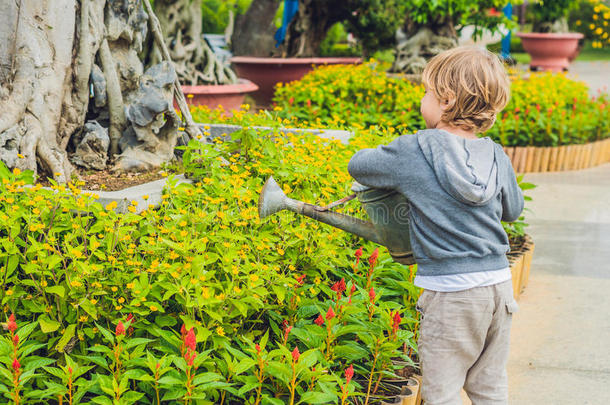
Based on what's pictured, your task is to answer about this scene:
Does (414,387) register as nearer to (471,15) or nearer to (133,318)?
(133,318)

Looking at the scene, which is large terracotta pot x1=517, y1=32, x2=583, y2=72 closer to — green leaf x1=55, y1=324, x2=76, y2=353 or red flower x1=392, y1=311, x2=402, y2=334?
red flower x1=392, y1=311, x2=402, y2=334

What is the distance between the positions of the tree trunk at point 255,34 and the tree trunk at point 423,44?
3.53 metres

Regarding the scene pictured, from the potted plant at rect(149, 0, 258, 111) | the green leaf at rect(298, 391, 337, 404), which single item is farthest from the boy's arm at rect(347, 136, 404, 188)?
the potted plant at rect(149, 0, 258, 111)

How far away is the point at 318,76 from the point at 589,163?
333cm

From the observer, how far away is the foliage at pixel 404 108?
7.14 metres

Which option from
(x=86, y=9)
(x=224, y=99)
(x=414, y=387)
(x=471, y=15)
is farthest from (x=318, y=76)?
(x=414, y=387)

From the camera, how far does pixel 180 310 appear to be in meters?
2.57

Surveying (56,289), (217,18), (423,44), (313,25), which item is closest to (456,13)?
(423,44)

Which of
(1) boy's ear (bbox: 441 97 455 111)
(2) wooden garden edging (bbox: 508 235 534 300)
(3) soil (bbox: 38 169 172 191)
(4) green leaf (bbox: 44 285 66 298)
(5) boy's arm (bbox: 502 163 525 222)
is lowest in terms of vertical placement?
(2) wooden garden edging (bbox: 508 235 534 300)

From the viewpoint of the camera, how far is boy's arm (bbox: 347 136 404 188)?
205 centimetres

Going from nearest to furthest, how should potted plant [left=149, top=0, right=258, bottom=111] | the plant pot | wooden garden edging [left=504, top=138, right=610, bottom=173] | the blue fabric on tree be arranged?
the plant pot < potted plant [left=149, top=0, right=258, bottom=111] < wooden garden edging [left=504, top=138, right=610, bottom=173] < the blue fabric on tree

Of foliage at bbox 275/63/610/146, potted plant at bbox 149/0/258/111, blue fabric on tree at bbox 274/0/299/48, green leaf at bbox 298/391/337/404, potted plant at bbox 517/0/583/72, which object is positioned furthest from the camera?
potted plant at bbox 517/0/583/72

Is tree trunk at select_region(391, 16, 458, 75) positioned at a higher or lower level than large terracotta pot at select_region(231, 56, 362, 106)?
higher

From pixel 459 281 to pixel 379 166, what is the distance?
415 mm
